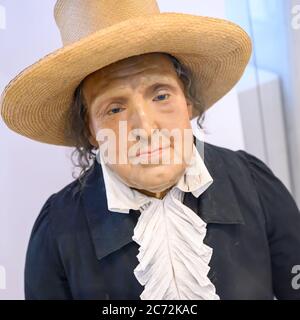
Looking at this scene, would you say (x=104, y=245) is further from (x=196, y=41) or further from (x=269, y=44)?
(x=269, y=44)

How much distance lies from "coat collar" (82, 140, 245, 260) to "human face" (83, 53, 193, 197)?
0.09 metres

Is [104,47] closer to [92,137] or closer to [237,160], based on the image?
[92,137]

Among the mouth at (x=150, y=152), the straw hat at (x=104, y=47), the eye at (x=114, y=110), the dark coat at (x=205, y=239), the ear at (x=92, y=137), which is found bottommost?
the dark coat at (x=205, y=239)

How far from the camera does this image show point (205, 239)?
2.57ft

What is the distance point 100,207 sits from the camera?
803mm

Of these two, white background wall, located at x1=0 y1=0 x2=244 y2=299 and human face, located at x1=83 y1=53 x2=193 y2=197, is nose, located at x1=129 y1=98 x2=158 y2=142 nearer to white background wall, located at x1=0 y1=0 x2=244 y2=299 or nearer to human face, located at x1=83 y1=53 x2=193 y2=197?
human face, located at x1=83 y1=53 x2=193 y2=197

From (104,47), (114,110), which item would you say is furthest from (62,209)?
(104,47)

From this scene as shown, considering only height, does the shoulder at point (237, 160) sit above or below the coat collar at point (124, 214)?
above

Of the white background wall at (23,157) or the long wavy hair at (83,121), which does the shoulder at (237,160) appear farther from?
the white background wall at (23,157)

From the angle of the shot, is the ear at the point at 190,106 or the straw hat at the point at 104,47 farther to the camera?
the ear at the point at 190,106

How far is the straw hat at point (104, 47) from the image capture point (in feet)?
2.07

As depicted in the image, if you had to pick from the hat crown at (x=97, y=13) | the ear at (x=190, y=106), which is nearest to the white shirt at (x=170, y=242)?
the ear at (x=190, y=106)

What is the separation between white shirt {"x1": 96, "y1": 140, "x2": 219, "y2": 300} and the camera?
0.76m

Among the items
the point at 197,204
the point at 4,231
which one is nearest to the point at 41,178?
the point at 4,231
